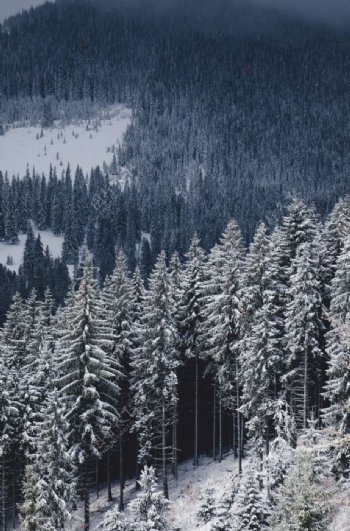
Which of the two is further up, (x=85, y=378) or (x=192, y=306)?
(x=192, y=306)

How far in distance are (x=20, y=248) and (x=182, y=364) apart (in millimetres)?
126616

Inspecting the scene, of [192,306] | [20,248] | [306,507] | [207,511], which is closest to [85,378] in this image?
[207,511]

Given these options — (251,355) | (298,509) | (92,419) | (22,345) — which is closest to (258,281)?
(251,355)

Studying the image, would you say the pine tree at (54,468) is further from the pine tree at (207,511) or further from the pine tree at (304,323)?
the pine tree at (304,323)

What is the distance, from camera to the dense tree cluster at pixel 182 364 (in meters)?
32.3

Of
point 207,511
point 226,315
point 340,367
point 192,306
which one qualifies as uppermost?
point 192,306

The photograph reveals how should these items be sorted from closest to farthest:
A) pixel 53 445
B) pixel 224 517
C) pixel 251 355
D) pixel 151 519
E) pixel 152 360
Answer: pixel 224 517 → pixel 151 519 → pixel 53 445 → pixel 251 355 → pixel 152 360

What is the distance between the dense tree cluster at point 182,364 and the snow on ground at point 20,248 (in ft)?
349

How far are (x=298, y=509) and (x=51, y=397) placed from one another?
651 inches

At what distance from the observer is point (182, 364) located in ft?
135

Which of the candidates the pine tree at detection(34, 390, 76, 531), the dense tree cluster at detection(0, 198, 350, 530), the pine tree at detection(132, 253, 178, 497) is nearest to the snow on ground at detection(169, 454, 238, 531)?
the dense tree cluster at detection(0, 198, 350, 530)

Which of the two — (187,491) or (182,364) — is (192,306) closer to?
(182,364)

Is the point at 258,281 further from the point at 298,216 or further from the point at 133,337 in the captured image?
the point at 133,337

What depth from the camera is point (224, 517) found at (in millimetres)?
24812
